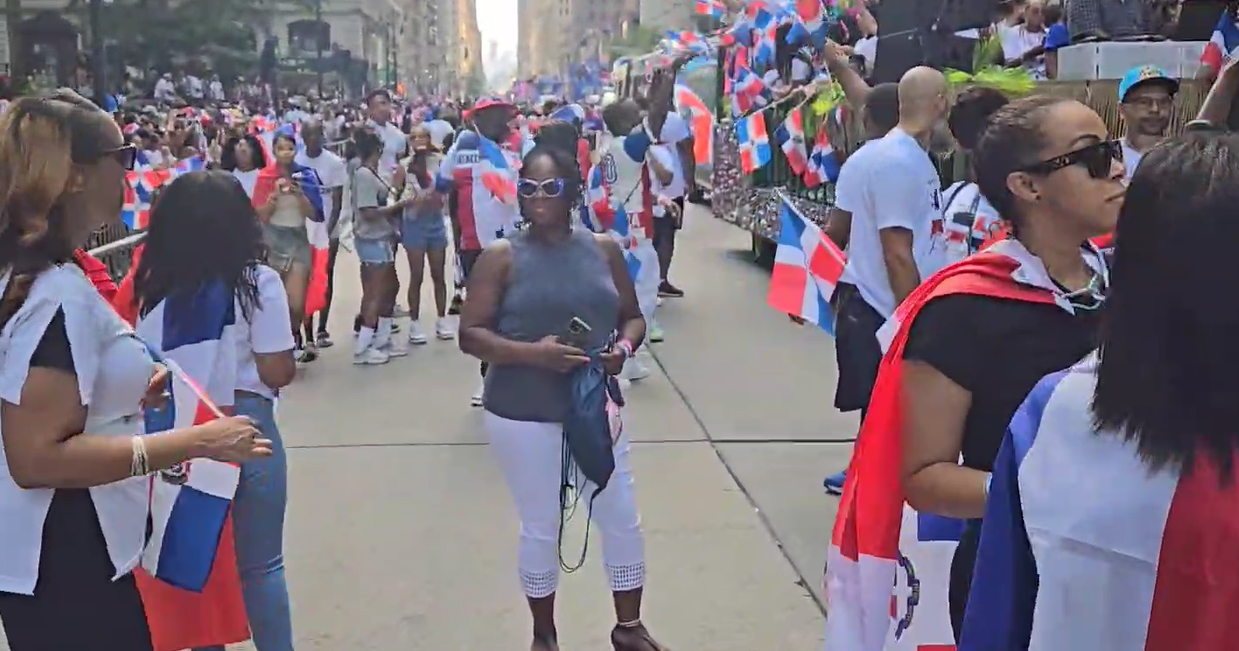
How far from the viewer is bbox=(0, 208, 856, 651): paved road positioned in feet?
15.3

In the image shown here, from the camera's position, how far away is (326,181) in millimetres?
10125

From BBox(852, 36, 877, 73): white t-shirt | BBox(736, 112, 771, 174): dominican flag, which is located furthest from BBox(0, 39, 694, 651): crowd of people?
BBox(736, 112, 771, 174): dominican flag

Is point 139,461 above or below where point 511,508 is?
above

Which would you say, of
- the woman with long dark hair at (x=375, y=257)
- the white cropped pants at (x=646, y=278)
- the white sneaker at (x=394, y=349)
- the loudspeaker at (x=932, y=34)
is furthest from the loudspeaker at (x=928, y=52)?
the white sneaker at (x=394, y=349)

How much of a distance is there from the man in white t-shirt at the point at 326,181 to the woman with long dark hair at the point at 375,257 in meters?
0.30

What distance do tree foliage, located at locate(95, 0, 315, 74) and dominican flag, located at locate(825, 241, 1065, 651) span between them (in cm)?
3315

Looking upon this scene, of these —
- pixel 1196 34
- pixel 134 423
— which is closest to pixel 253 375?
pixel 134 423

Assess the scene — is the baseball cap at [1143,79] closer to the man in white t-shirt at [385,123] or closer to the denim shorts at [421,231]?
the denim shorts at [421,231]

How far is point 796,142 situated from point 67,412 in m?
10.0

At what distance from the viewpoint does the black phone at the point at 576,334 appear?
13.1 ft

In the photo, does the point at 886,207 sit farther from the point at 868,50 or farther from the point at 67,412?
the point at 868,50

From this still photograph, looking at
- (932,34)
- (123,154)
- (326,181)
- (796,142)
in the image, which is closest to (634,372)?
(326,181)

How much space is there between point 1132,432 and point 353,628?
3.50 metres

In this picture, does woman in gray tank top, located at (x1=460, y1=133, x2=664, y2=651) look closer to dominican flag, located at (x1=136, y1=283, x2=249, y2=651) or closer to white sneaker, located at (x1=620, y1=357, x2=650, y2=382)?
dominican flag, located at (x1=136, y1=283, x2=249, y2=651)
